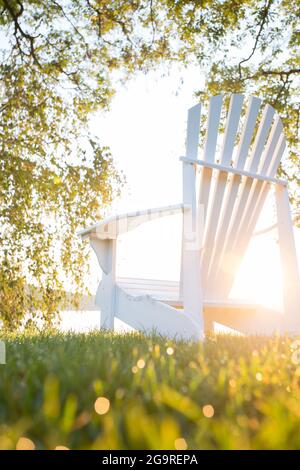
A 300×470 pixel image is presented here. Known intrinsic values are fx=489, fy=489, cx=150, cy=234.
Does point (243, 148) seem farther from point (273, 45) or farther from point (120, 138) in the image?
point (273, 45)

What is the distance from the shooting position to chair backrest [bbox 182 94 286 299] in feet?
8.76

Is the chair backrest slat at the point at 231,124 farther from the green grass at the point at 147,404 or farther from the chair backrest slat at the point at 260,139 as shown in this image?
the green grass at the point at 147,404

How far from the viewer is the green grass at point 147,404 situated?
2.09ft

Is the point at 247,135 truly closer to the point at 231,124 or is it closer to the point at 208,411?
the point at 231,124

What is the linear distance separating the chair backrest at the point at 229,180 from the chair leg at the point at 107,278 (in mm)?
536

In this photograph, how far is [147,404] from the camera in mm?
866

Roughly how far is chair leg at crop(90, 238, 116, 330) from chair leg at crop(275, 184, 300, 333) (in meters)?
0.98

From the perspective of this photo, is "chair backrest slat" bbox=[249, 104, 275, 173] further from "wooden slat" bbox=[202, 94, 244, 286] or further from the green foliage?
the green foliage

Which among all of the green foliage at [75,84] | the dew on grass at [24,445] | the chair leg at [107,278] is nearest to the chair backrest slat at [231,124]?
the chair leg at [107,278]

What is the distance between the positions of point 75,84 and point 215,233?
302cm

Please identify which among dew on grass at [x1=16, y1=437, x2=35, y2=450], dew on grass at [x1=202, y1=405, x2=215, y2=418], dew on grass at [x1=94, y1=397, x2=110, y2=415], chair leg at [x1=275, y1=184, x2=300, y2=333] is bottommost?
dew on grass at [x1=202, y1=405, x2=215, y2=418]

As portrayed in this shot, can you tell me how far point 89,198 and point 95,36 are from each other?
1.94 meters

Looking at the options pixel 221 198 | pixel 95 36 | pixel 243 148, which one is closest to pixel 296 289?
pixel 221 198

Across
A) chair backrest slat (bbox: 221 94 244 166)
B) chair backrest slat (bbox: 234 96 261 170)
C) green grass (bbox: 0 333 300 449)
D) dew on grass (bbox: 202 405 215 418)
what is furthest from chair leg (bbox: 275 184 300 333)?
dew on grass (bbox: 202 405 215 418)
